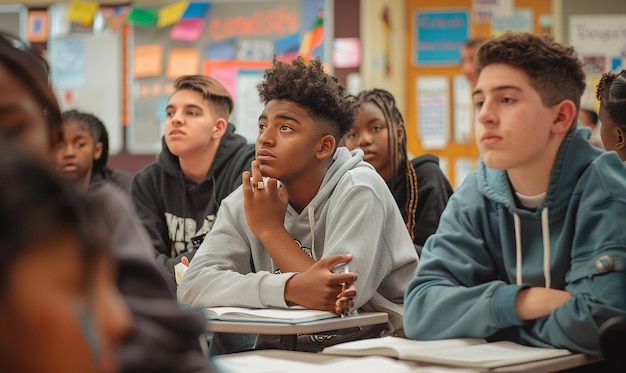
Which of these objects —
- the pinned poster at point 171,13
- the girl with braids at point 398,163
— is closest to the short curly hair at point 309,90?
the girl with braids at point 398,163

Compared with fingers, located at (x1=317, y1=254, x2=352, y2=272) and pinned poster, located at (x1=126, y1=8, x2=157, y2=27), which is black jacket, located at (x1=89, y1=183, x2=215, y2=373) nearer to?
fingers, located at (x1=317, y1=254, x2=352, y2=272)

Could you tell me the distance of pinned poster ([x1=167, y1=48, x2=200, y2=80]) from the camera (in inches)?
259

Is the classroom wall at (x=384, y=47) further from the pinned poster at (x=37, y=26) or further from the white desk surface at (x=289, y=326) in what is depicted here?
the white desk surface at (x=289, y=326)

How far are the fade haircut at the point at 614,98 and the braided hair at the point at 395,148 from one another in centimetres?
107

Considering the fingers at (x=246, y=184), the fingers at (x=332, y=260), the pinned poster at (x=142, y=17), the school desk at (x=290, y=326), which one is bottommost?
the school desk at (x=290, y=326)

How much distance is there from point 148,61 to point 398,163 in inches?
143

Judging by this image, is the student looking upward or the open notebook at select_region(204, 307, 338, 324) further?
the student looking upward

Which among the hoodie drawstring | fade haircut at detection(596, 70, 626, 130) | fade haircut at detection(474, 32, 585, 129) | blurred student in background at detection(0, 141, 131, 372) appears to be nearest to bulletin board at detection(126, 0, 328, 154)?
fade haircut at detection(596, 70, 626, 130)

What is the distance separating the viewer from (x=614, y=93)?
242 cm

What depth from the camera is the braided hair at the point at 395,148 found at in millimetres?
3418

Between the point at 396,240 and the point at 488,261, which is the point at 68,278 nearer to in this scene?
the point at 488,261

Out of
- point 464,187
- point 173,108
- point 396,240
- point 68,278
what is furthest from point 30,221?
point 173,108

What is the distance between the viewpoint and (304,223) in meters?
2.66

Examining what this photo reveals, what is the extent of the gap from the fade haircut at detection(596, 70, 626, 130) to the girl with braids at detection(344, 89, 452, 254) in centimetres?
99
